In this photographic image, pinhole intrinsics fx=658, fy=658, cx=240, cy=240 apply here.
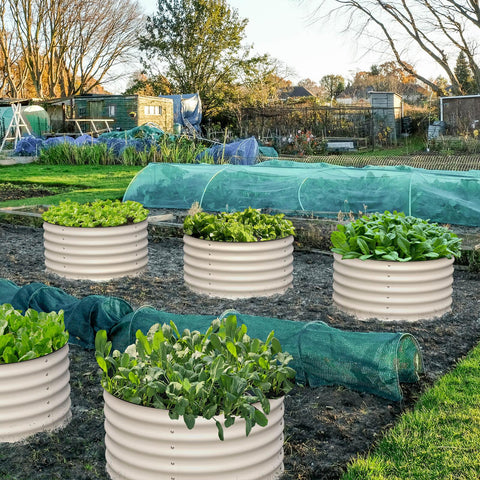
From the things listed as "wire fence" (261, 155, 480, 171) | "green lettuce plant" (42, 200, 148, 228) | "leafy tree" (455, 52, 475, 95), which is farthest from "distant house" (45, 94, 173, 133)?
"green lettuce plant" (42, 200, 148, 228)

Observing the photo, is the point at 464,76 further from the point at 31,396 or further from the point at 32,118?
the point at 31,396

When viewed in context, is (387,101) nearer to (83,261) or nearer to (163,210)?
(163,210)

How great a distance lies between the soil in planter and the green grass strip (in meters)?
0.11

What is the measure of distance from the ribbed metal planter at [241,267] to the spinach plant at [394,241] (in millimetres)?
684

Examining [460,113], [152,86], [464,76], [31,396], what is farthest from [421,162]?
[152,86]

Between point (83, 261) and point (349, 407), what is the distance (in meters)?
3.83

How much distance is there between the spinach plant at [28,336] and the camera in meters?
3.50

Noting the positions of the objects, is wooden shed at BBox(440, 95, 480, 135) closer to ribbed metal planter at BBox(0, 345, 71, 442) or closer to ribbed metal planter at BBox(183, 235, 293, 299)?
ribbed metal planter at BBox(183, 235, 293, 299)

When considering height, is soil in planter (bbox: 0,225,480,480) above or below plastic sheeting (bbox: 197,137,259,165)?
below

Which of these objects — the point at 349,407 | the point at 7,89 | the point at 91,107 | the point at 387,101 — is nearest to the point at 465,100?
the point at 387,101

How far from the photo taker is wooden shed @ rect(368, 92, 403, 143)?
27.9 m

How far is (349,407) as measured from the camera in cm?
389

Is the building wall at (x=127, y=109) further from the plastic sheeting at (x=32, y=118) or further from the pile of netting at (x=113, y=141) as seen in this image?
the pile of netting at (x=113, y=141)

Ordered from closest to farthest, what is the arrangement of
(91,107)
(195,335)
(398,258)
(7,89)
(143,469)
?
(143,469), (195,335), (398,258), (91,107), (7,89)
